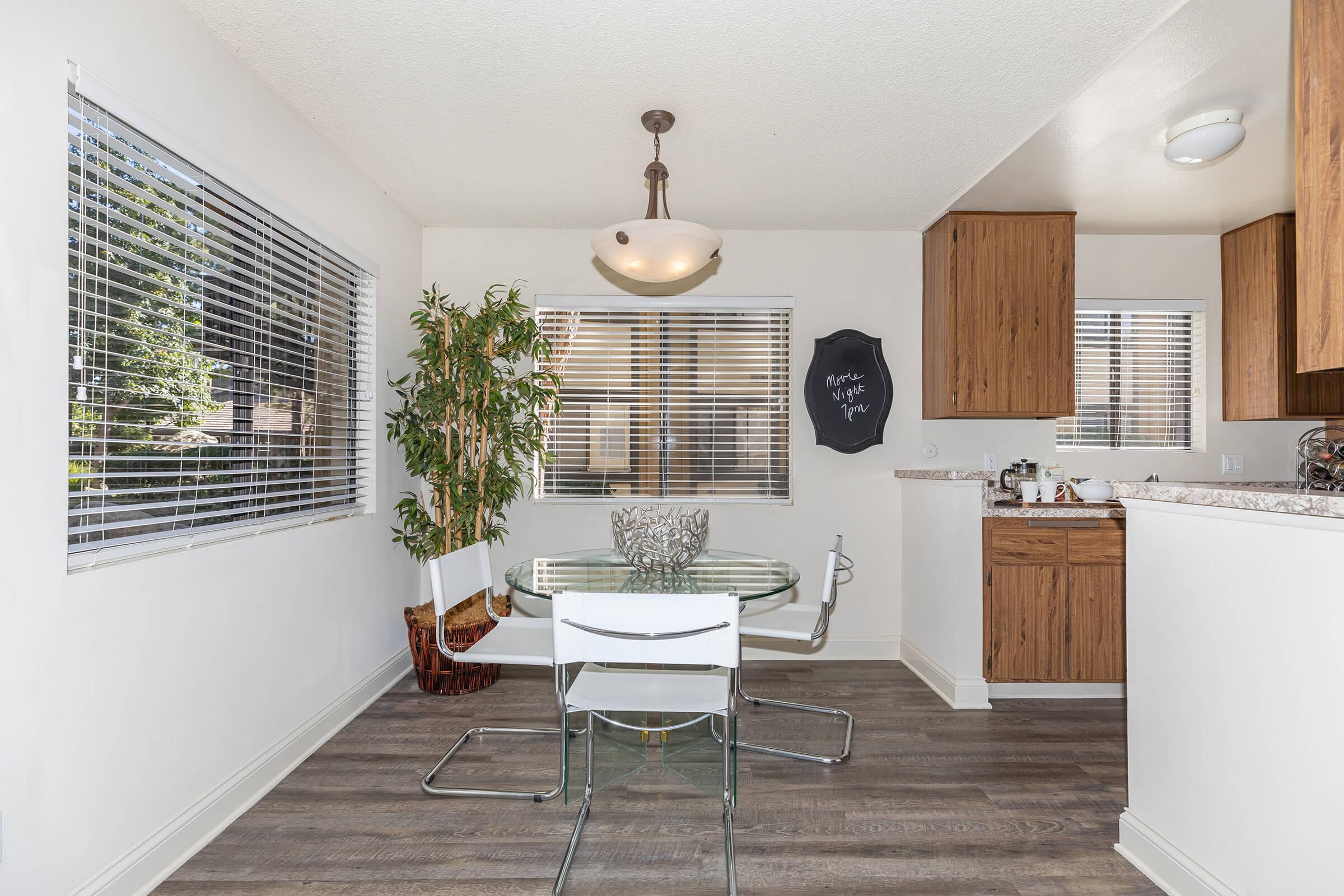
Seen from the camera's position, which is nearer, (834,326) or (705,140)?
(705,140)

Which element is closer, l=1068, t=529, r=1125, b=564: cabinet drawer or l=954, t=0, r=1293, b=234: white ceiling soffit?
l=954, t=0, r=1293, b=234: white ceiling soffit

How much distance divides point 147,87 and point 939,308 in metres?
3.52

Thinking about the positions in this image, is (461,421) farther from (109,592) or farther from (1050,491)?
(1050,491)

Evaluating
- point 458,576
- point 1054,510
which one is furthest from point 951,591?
point 458,576

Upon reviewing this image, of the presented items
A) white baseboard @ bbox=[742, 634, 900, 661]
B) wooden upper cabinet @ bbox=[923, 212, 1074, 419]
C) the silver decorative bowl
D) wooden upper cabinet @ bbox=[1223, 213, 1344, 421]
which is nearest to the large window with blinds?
the silver decorative bowl

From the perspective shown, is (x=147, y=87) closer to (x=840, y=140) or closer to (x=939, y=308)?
(x=840, y=140)

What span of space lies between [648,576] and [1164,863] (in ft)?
5.65

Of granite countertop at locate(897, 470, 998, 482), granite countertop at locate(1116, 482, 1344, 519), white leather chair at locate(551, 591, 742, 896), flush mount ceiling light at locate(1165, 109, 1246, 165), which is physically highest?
flush mount ceiling light at locate(1165, 109, 1246, 165)

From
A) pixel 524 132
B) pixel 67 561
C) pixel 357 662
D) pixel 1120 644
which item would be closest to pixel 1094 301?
pixel 1120 644

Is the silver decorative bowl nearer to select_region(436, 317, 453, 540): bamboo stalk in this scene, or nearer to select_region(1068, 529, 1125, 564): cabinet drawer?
select_region(436, 317, 453, 540): bamboo stalk

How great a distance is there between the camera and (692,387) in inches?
163

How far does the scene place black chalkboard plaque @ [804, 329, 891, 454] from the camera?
160 inches

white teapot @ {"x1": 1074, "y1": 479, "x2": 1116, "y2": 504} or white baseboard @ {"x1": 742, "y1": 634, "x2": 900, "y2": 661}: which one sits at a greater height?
white teapot @ {"x1": 1074, "y1": 479, "x2": 1116, "y2": 504}

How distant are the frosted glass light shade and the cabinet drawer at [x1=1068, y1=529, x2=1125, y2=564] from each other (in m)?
2.30
